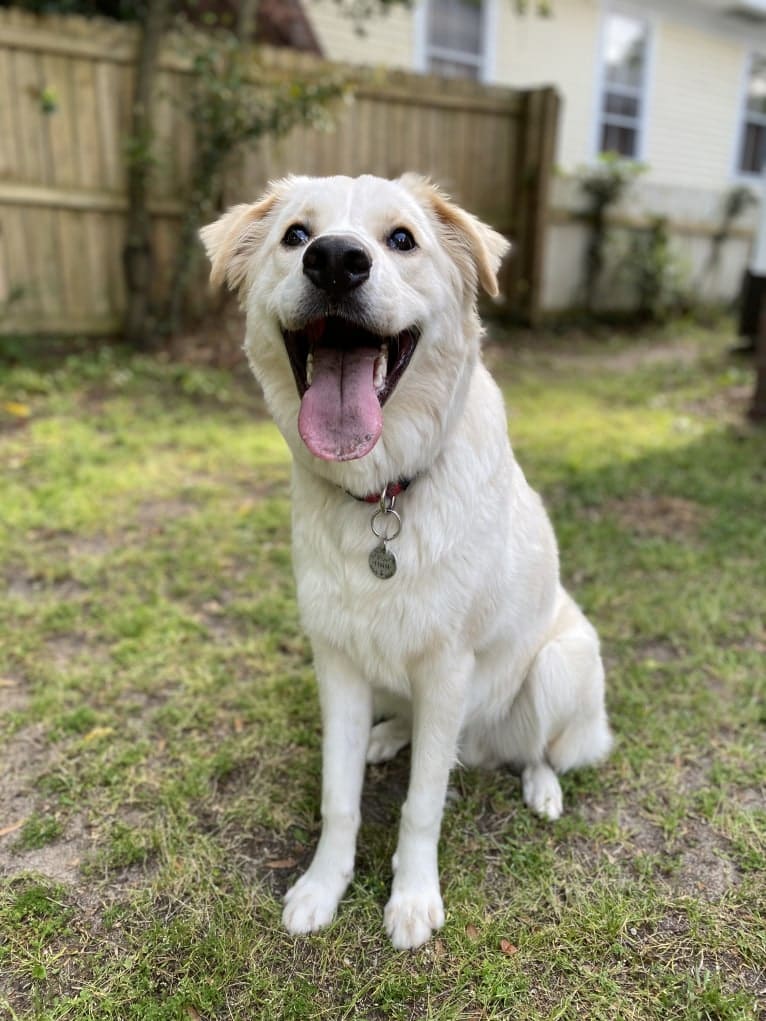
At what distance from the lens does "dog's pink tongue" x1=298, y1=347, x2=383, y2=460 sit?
180 cm

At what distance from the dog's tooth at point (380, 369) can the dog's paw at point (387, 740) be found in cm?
124

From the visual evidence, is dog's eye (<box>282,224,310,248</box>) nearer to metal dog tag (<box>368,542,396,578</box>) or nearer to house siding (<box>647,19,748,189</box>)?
metal dog tag (<box>368,542,396,578</box>)

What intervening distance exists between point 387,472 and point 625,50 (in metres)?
13.5

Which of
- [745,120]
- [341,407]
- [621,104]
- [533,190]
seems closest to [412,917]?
A: [341,407]

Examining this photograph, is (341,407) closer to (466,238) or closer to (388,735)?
(466,238)

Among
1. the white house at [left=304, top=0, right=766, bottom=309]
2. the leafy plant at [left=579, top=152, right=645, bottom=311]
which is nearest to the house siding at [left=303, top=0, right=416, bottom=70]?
the white house at [left=304, top=0, right=766, bottom=309]

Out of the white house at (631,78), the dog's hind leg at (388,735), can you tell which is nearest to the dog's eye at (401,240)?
the dog's hind leg at (388,735)

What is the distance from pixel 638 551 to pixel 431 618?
2377 millimetres

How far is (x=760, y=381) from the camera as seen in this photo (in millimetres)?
5840

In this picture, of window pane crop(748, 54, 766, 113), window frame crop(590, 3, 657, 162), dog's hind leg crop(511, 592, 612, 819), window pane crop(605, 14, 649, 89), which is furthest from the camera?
window pane crop(748, 54, 766, 113)

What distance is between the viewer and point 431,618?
191cm

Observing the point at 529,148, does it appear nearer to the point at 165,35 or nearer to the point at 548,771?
the point at 165,35

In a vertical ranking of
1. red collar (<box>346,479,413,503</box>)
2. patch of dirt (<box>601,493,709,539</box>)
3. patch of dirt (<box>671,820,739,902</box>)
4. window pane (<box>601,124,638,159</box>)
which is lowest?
patch of dirt (<box>671,820,739,902</box>)

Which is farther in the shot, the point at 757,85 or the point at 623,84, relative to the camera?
the point at 757,85
